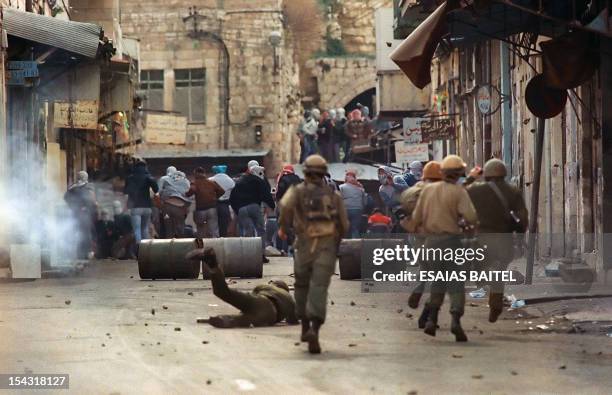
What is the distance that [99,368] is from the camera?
11008mm

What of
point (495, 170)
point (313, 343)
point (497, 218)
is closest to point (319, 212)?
point (313, 343)

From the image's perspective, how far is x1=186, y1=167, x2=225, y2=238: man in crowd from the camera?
2911 cm

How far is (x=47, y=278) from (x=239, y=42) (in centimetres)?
3618

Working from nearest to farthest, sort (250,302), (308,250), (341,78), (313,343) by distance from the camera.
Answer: (313,343)
(308,250)
(250,302)
(341,78)

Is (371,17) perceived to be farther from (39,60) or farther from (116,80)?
(39,60)

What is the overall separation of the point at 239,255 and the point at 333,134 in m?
33.1

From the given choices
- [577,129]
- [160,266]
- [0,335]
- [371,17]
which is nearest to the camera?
[0,335]

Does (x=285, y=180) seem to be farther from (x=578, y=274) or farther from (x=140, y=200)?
(x=578, y=274)

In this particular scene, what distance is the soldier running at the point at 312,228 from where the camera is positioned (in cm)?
1276

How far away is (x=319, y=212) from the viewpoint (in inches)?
508

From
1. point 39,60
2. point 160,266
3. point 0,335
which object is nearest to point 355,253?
point 160,266

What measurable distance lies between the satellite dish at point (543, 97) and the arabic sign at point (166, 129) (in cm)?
3250

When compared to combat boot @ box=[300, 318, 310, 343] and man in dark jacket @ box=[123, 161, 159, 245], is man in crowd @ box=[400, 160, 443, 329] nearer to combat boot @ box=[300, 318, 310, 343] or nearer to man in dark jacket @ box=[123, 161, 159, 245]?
combat boot @ box=[300, 318, 310, 343]

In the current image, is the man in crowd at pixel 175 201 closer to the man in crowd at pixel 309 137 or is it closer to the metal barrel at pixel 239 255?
the metal barrel at pixel 239 255
